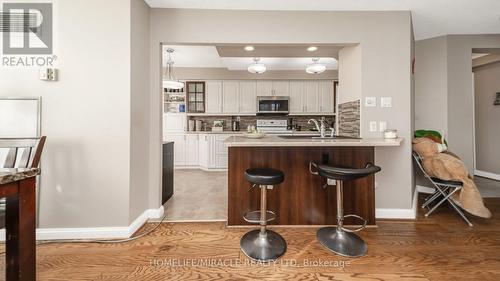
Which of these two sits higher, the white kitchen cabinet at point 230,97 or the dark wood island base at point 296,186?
the white kitchen cabinet at point 230,97

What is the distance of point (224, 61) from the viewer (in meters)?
5.05

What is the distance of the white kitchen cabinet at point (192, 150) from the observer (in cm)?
568

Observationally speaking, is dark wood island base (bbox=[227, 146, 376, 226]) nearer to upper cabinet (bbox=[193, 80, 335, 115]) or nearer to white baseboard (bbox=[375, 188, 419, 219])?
white baseboard (bbox=[375, 188, 419, 219])

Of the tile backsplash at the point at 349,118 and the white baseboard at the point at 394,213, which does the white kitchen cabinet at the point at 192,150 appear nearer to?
the tile backsplash at the point at 349,118

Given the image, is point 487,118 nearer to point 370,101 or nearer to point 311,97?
point 311,97

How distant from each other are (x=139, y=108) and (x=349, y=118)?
254 centimetres

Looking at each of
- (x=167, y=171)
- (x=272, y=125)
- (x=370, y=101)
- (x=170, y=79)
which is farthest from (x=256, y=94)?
(x=370, y=101)

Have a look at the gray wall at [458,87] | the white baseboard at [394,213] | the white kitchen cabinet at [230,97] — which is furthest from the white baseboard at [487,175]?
the white kitchen cabinet at [230,97]

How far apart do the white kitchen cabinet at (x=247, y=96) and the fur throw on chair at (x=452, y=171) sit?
364 centimetres

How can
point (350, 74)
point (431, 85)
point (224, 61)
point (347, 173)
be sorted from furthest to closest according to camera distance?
point (224, 61)
point (431, 85)
point (350, 74)
point (347, 173)

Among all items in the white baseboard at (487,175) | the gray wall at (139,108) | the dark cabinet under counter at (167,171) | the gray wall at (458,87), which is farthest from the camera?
the white baseboard at (487,175)

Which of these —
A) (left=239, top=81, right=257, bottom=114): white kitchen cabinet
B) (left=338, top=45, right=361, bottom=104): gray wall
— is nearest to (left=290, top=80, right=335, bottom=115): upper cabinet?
(left=239, top=81, right=257, bottom=114): white kitchen cabinet

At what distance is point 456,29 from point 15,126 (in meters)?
5.40

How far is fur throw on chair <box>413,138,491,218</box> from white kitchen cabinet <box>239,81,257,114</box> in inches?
143
